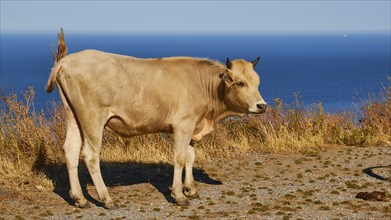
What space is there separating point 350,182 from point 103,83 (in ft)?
16.3

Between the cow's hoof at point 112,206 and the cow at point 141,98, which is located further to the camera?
the cow's hoof at point 112,206

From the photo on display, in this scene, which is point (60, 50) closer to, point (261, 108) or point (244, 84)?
point (244, 84)

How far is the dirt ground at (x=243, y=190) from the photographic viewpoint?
10.4 metres

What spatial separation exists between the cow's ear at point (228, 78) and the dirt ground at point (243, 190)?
195 cm

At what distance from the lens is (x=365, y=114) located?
59.4 ft

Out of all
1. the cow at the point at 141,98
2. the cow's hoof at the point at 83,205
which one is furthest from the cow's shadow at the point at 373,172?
the cow's hoof at the point at 83,205

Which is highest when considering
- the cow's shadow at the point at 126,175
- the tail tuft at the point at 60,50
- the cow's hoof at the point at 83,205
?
the tail tuft at the point at 60,50

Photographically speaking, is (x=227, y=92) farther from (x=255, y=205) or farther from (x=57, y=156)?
(x=57, y=156)

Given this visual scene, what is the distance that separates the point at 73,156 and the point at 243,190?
3.07 metres

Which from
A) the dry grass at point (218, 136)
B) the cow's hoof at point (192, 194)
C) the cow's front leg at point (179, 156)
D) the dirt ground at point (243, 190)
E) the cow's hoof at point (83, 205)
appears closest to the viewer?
the dirt ground at point (243, 190)

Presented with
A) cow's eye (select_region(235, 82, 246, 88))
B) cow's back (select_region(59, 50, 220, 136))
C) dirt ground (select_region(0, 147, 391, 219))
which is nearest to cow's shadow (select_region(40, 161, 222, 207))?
dirt ground (select_region(0, 147, 391, 219))

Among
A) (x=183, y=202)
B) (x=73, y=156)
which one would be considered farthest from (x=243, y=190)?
(x=73, y=156)

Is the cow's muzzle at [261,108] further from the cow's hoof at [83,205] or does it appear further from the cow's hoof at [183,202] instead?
the cow's hoof at [83,205]

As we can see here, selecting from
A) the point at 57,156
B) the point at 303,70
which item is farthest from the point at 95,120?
the point at 303,70
